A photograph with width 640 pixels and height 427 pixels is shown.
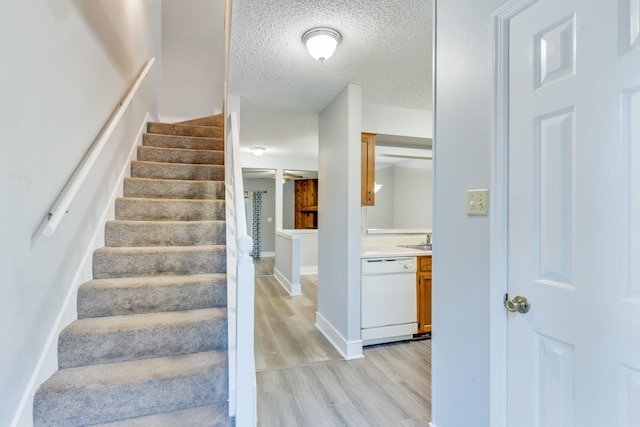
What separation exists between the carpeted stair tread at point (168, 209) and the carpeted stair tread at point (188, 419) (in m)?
1.49

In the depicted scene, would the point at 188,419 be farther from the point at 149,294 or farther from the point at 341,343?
the point at 341,343

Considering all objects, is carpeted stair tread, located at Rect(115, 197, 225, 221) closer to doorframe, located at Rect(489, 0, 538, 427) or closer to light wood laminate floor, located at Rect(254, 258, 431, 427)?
light wood laminate floor, located at Rect(254, 258, 431, 427)

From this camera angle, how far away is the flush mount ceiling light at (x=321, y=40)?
191 cm

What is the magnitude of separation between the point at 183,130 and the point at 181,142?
315 millimetres

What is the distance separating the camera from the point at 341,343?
9.01 feet

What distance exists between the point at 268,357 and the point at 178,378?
3.86 feet

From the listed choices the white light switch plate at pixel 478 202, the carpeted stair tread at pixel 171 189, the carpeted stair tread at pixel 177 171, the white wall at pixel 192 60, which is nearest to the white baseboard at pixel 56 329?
the carpeted stair tread at pixel 171 189

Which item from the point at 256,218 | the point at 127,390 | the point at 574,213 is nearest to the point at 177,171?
the point at 127,390

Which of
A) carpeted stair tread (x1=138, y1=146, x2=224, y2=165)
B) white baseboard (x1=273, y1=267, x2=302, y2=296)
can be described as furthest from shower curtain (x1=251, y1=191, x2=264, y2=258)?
carpeted stair tread (x1=138, y1=146, x2=224, y2=165)

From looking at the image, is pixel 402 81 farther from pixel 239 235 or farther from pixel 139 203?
pixel 139 203

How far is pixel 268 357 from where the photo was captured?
2.62m

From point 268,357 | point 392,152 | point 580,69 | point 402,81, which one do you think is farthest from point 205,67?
point 580,69

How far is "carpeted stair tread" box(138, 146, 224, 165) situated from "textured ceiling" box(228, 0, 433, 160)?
0.65m

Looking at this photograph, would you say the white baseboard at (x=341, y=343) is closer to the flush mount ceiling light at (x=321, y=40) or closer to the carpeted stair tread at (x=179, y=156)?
the carpeted stair tread at (x=179, y=156)
